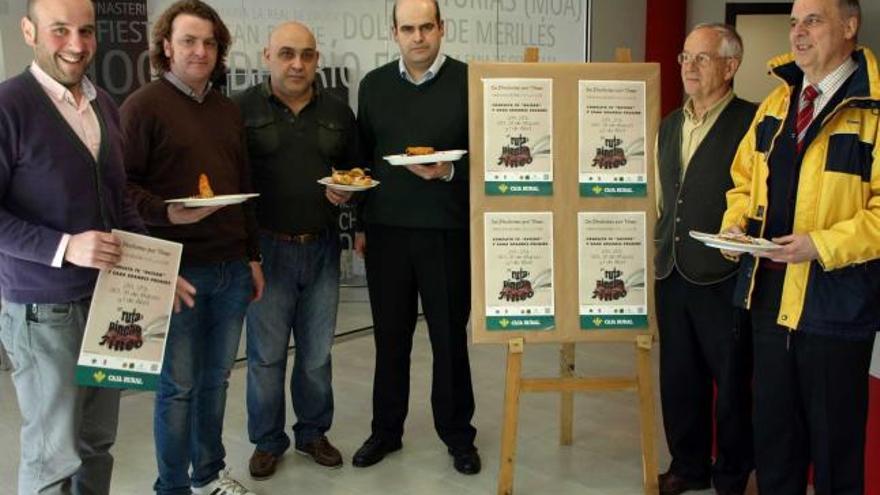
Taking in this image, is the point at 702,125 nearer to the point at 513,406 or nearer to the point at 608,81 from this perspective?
the point at 608,81

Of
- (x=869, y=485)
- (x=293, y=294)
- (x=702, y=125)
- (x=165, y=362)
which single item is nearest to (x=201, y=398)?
Result: (x=165, y=362)

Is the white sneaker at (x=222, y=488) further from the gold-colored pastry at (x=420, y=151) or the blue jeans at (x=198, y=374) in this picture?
the gold-colored pastry at (x=420, y=151)

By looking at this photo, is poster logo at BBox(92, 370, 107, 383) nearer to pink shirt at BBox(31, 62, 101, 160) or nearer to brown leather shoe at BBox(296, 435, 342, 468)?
pink shirt at BBox(31, 62, 101, 160)

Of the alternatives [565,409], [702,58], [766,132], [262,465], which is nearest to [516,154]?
Result: [702,58]

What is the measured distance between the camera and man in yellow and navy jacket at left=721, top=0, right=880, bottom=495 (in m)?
2.18

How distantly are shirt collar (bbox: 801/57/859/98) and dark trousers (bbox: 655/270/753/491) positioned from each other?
0.71 meters

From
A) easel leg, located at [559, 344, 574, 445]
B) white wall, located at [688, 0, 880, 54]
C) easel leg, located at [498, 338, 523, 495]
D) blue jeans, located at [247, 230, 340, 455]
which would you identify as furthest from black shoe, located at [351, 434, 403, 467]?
white wall, located at [688, 0, 880, 54]

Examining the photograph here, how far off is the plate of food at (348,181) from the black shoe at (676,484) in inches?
59.2

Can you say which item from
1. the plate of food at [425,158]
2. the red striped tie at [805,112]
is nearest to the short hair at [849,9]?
the red striped tie at [805,112]

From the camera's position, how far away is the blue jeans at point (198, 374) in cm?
259

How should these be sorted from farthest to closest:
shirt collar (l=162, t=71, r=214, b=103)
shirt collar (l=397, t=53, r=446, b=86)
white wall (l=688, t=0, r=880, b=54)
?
white wall (l=688, t=0, r=880, b=54), shirt collar (l=397, t=53, r=446, b=86), shirt collar (l=162, t=71, r=214, b=103)

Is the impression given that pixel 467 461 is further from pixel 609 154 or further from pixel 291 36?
pixel 291 36

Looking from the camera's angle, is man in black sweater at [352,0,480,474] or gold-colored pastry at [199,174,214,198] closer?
gold-colored pastry at [199,174,214,198]

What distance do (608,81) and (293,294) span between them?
4.52 ft
